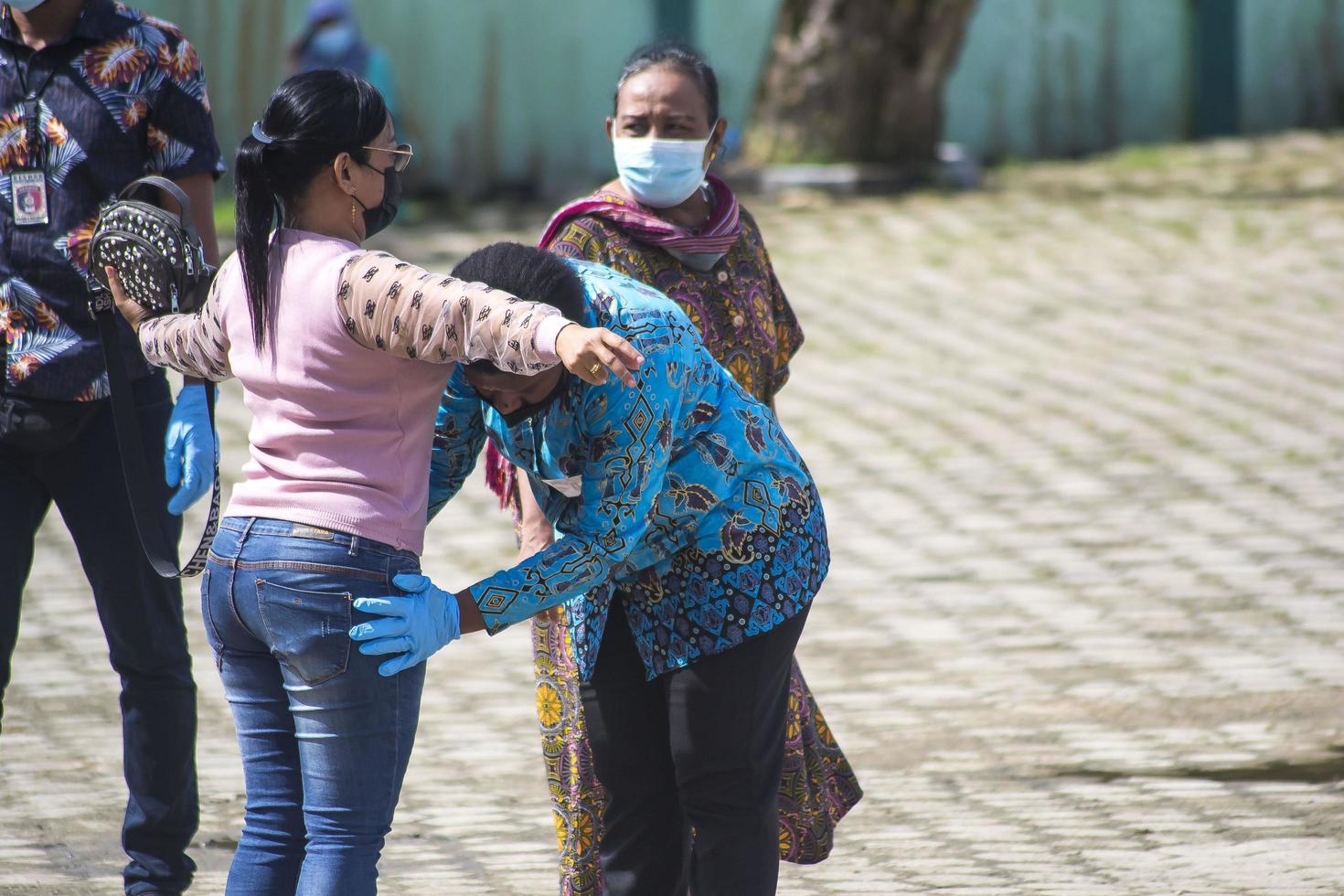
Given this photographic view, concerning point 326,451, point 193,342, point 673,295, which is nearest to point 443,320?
point 326,451

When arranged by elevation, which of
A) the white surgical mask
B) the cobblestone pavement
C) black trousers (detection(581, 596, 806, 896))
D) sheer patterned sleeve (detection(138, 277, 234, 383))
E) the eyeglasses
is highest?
the eyeglasses

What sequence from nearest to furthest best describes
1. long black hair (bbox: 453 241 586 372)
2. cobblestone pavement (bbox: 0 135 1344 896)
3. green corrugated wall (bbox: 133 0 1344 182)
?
long black hair (bbox: 453 241 586 372) → cobblestone pavement (bbox: 0 135 1344 896) → green corrugated wall (bbox: 133 0 1344 182)

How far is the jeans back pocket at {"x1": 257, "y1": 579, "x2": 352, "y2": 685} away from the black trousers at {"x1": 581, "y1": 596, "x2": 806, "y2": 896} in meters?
0.63

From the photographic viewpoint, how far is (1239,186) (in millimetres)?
12461

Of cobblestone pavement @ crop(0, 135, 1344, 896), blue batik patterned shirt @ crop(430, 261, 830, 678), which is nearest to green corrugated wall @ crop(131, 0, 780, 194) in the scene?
cobblestone pavement @ crop(0, 135, 1344, 896)

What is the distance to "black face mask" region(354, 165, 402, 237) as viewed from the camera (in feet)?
9.23

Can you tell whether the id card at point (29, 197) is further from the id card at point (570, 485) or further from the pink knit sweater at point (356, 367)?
the id card at point (570, 485)

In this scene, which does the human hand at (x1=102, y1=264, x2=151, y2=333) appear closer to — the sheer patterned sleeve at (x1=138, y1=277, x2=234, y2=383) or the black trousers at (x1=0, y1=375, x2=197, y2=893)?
the sheer patterned sleeve at (x1=138, y1=277, x2=234, y2=383)

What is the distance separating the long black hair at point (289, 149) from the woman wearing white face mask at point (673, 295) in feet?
2.67

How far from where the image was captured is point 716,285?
358 centimetres

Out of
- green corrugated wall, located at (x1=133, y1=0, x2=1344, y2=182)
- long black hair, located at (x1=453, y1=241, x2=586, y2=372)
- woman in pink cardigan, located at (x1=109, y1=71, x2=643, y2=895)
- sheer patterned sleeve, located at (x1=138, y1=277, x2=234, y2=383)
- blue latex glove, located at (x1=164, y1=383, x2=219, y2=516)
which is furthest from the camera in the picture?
green corrugated wall, located at (x1=133, y1=0, x2=1344, y2=182)

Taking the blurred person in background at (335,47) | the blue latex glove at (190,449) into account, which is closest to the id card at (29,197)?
the blue latex glove at (190,449)

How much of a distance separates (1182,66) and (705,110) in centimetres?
1159

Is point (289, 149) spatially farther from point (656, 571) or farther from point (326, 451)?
point (656, 571)
